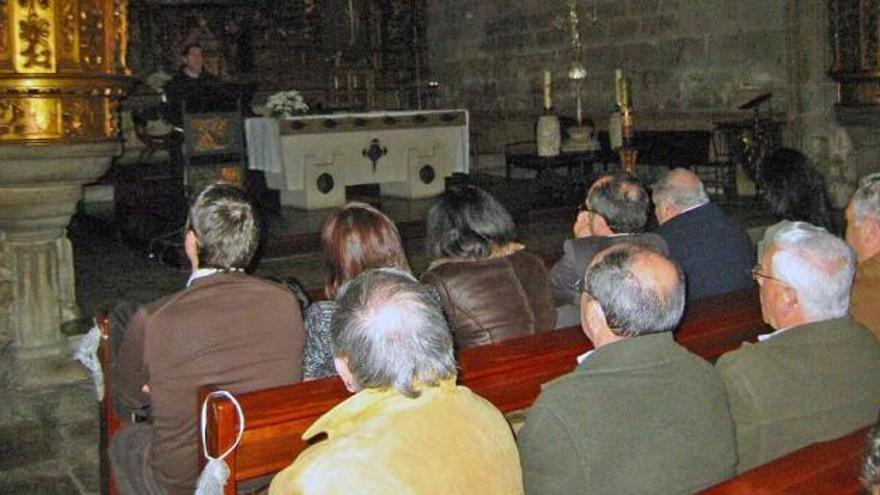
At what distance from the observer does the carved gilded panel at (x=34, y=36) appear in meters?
4.49

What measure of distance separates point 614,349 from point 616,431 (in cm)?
19

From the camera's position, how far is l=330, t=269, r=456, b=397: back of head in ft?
6.00

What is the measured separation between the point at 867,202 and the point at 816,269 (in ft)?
3.20

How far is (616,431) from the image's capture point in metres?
1.97

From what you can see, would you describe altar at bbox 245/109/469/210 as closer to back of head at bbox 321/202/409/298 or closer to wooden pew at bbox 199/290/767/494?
wooden pew at bbox 199/290/767/494

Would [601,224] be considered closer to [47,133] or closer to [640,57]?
[47,133]

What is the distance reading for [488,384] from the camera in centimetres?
269

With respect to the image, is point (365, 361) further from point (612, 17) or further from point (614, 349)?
point (612, 17)

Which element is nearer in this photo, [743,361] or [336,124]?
[743,361]

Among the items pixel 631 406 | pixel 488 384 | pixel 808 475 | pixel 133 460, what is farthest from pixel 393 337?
pixel 133 460

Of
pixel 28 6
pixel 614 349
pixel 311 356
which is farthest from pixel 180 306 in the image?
pixel 28 6

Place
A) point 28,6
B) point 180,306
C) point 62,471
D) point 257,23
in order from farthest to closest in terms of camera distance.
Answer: point 257,23
point 28,6
point 62,471
point 180,306

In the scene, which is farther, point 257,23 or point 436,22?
point 436,22

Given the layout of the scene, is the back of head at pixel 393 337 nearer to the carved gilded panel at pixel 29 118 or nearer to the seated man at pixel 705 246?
the seated man at pixel 705 246
